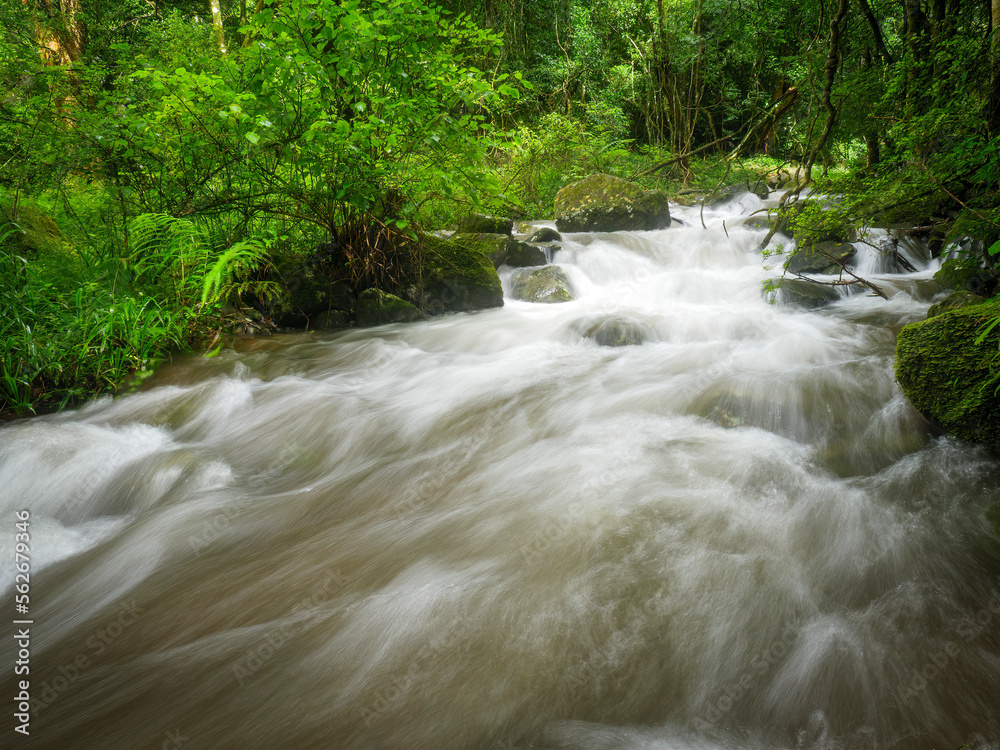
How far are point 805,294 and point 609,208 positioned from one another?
511 centimetres

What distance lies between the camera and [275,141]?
441cm

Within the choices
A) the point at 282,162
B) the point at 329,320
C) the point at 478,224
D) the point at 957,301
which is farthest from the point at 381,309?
the point at 957,301

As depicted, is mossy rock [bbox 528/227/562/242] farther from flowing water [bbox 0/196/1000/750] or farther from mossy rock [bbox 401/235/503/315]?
flowing water [bbox 0/196/1000/750]

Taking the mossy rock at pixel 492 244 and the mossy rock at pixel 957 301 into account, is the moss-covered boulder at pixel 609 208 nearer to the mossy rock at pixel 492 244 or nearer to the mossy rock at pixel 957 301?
the mossy rock at pixel 492 244

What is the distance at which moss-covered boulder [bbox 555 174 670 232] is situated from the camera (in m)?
10.2

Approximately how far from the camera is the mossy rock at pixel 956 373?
8.32 feet

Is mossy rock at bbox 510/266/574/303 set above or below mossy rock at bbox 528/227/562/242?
below

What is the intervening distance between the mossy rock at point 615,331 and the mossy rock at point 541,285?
1.71 metres

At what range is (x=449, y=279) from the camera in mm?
6352

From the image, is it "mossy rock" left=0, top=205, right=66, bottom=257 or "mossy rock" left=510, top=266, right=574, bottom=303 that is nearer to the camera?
"mossy rock" left=0, top=205, right=66, bottom=257

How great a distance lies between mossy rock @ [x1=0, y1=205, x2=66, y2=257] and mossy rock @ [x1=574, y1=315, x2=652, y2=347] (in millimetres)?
5137

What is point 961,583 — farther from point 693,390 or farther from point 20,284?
point 20,284

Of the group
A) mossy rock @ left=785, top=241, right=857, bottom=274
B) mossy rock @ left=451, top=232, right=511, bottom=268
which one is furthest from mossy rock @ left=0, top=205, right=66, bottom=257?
mossy rock @ left=785, top=241, right=857, bottom=274

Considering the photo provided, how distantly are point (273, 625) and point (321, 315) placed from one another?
4.28m
